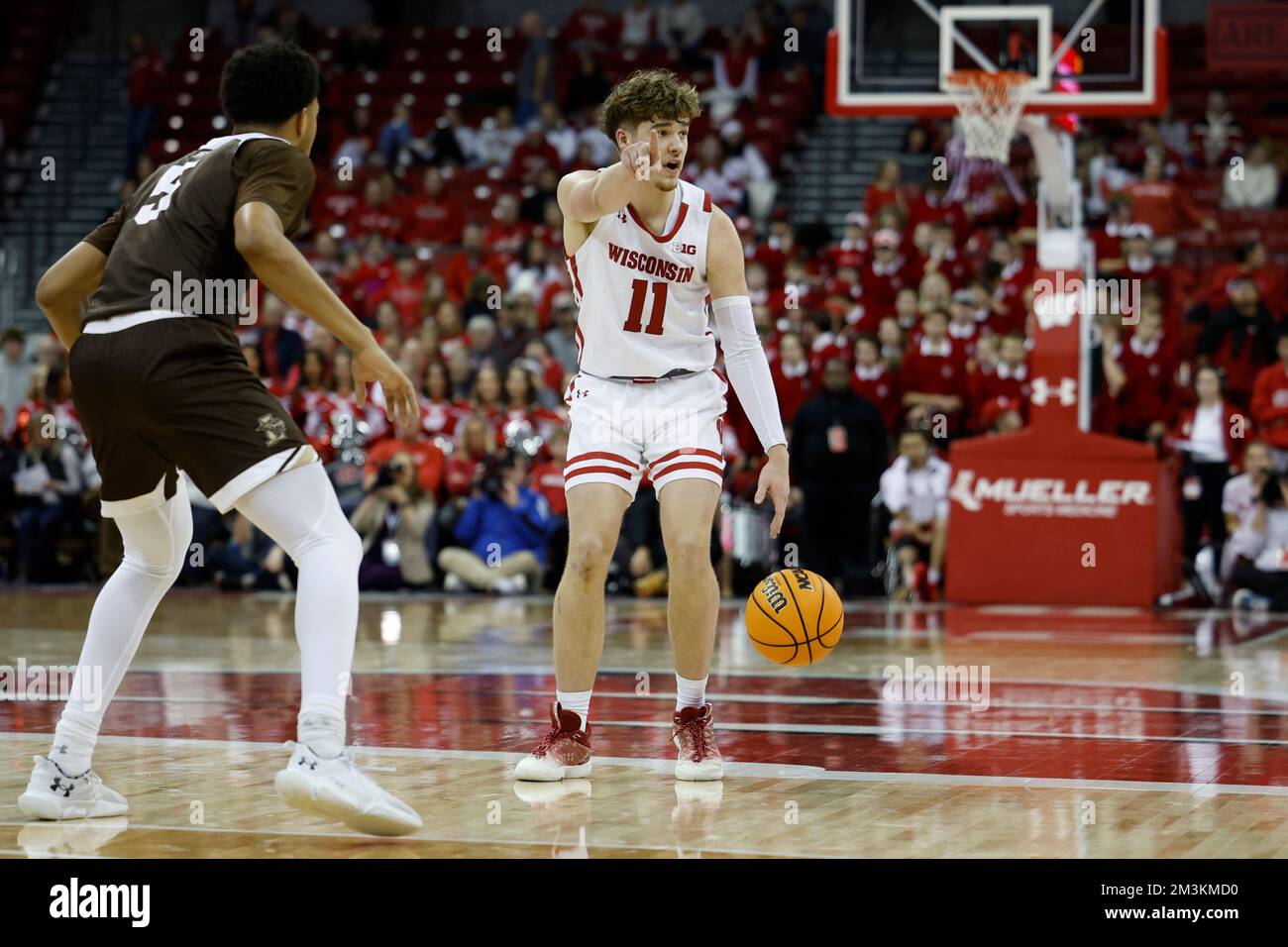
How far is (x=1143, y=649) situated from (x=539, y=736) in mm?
5267

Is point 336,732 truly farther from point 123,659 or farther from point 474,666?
point 474,666

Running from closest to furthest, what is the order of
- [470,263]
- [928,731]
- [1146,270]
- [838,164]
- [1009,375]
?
[928,731]
[1009,375]
[1146,270]
[470,263]
[838,164]

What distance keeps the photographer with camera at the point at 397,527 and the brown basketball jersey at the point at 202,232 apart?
34.4 ft

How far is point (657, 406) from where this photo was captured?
658 centimetres

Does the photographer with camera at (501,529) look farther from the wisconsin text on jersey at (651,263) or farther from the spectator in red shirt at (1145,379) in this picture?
the wisconsin text on jersey at (651,263)

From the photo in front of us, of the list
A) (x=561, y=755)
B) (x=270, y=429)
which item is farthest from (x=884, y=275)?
(x=270, y=429)

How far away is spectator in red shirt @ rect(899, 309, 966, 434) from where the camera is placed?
1634 cm

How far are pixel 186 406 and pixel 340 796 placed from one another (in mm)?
1232

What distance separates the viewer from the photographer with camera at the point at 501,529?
51.7 feet

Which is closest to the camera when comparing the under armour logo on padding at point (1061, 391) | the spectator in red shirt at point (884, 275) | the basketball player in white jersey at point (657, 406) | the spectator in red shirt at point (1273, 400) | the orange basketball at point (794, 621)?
the basketball player in white jersey at point (657, 406)

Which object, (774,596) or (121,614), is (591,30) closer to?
(774,596)

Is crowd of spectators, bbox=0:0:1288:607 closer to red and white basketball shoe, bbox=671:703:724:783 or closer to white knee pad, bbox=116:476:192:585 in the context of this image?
red and white basketball shoe, bbox=671:703:724:783

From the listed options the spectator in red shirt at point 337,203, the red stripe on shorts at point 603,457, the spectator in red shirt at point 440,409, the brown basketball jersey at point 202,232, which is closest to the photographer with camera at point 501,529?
the spectator in red shirt at point 440,409

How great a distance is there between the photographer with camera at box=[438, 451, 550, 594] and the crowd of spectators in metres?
0.02
